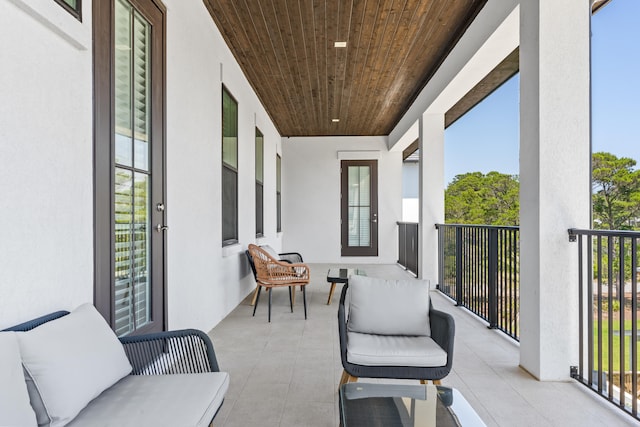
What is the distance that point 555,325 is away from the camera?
2.54 meters

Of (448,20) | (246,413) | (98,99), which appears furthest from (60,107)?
(448,20)

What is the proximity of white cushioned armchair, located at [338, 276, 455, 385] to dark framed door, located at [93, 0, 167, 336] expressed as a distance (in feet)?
4.05

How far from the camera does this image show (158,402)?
140cm

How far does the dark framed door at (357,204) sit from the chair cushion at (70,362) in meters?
7.69

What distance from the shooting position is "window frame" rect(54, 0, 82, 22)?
1676 mm

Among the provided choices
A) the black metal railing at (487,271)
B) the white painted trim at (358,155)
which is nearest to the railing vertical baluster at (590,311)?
the black metal railing at (487,271)

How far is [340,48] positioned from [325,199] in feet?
16.4

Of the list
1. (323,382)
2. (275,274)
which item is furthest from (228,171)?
(323,382)

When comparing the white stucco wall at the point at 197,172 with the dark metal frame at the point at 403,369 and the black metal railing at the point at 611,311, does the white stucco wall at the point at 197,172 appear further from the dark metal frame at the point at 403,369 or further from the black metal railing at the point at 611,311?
the black metal railing at the point at 611,311

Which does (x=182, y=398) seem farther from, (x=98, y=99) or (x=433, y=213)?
(x=433, y=213)

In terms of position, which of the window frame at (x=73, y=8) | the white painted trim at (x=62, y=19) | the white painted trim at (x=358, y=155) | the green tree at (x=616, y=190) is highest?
the white painted trim at (x=358, y=155)

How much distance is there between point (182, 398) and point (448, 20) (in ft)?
12.7

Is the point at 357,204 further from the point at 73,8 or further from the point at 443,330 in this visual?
the point at 73,8

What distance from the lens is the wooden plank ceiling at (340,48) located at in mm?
3557
